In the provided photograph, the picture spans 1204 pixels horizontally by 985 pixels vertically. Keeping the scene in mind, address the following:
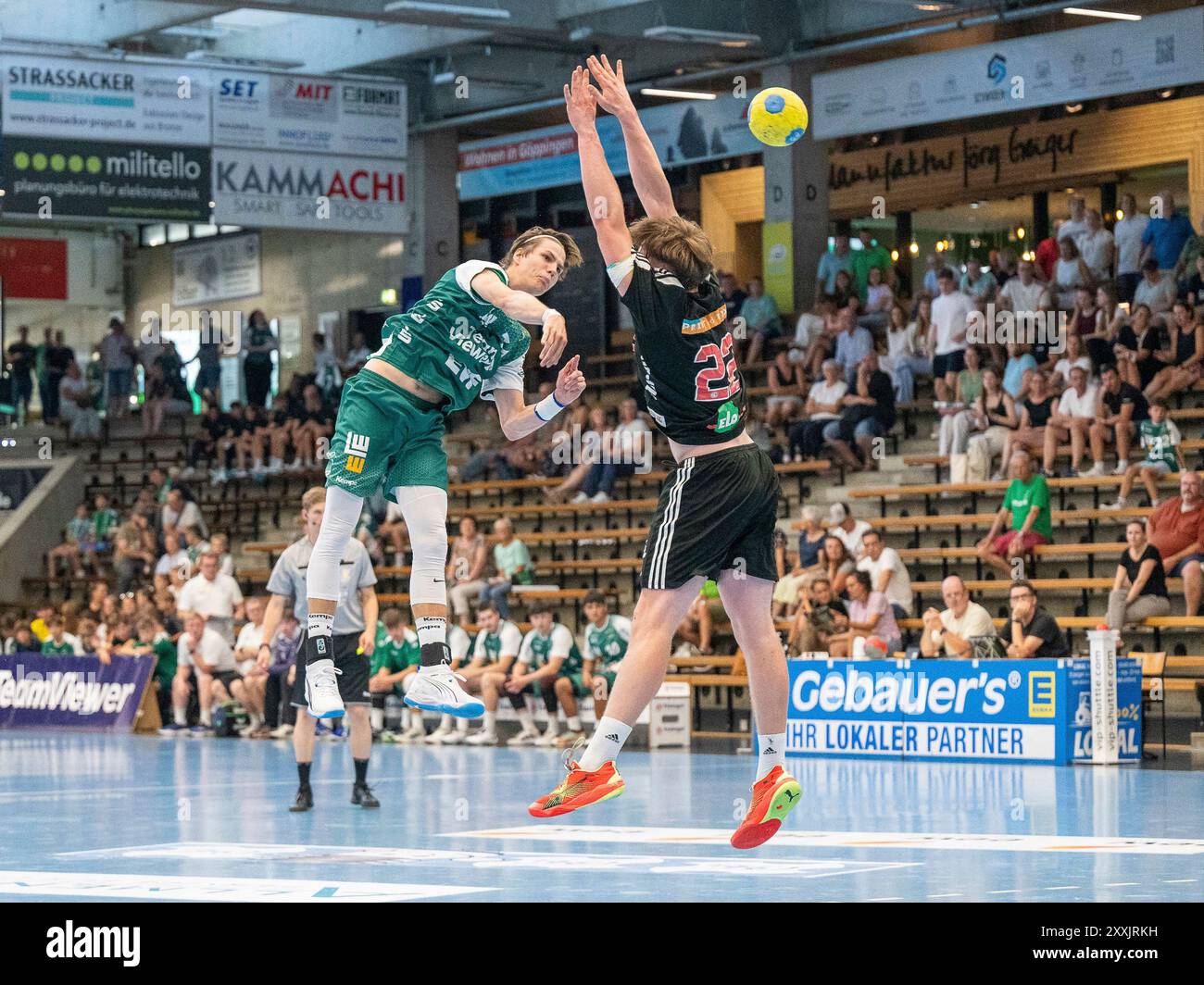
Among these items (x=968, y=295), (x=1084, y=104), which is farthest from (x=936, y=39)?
(x=968, y=295)

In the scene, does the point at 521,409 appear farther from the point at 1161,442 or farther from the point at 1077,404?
the point at 1077,404

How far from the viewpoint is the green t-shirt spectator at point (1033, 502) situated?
1803cm

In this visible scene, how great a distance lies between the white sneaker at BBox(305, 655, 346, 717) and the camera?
24.6 ft

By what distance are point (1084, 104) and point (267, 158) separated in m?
11.6

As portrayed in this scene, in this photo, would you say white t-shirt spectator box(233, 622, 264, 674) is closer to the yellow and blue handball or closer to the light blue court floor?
the light blue court floor

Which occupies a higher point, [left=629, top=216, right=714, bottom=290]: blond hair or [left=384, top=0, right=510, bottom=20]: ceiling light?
[left=384, top=0, right=510, bottom=20]: ceiling light

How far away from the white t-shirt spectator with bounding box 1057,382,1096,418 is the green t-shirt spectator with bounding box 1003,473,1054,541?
94cm

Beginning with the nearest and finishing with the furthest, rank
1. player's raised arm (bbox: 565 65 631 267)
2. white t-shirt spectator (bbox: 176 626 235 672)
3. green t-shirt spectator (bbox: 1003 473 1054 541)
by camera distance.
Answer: player's raised arm (bbox: 565 65 631 267), green t-shirt spectator (bbox: 1003 473 1054 541), white t-shirt spectator (bbox: 176 626 235 672)

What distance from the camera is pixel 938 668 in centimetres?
1553

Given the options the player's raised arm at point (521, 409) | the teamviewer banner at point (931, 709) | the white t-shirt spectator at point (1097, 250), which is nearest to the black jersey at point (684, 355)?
the player's raised arm at point (521, 409)

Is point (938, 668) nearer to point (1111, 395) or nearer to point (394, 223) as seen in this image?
point (1111, 395)

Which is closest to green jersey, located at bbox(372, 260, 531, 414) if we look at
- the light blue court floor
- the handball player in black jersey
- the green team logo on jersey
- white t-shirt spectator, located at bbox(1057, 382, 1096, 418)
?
the handball player in black jersey

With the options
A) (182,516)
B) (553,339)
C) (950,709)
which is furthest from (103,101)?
(553,339)

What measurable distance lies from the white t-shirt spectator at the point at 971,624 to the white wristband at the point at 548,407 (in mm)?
9005
